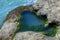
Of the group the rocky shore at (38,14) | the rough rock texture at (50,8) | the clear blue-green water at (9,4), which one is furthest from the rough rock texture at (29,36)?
the clear blue-green water at (9,4)

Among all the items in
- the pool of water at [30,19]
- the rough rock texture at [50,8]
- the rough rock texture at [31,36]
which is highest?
the rough rock texture at [50,8]

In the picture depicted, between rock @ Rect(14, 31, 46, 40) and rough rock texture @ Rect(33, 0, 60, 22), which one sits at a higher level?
rough rock texture @ Rect(33, 0, 60, 22)

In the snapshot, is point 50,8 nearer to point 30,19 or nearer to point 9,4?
point 30,19

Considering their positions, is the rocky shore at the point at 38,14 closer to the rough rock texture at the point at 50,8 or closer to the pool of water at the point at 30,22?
the rough rock texture at the point at 50,8

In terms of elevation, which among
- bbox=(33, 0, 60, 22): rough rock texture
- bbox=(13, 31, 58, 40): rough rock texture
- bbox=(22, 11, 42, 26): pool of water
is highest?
bbox=(33, 0, 60, 22): rough rock texture

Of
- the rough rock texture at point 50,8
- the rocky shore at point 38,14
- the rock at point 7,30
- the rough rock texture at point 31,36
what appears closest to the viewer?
the rough rock texture at point 31,36

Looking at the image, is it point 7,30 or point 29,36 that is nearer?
point 29,36

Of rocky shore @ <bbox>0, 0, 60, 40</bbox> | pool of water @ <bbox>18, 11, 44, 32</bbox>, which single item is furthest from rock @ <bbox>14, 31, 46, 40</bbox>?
pool of water @ <bbox>18, 11, 44, 32</bbox>

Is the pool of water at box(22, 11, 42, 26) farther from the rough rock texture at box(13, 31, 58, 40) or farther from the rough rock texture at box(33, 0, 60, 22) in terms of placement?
the rough rock texture at box(13, 31, 58, 40)

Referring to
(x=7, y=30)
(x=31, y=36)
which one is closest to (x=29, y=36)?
(x=31, y=36)

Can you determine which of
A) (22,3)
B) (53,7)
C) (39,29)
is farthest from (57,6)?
(22,3)

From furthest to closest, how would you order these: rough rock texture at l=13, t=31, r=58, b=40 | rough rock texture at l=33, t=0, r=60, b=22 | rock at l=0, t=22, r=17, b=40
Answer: rough rock texture at l=33, t=0, r=60, b=22 < rock at l=0, t=22, r=17, b=40 < rough rock texture at l=13, t=31, r=58, b=40

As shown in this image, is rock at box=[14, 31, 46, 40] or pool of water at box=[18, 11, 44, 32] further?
pool of water at box=[18, 11, 44, 32]

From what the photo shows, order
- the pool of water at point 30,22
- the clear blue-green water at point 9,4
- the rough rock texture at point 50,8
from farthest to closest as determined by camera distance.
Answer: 1. the clear blue-green water at point 9,4
2. the rough rock texture at point 50,8
3. the pool of water at point 30,22
